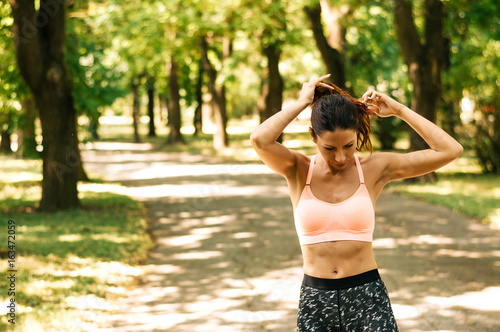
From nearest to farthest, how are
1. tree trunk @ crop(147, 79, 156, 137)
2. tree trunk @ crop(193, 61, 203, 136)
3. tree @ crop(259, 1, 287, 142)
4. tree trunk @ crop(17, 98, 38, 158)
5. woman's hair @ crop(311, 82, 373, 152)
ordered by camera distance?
woman's hair @ crop(311, 82, 373, 152), tree trunk @ crop(17, 98, 38, 158), tree @ crop(259, 1, 287, 142), tree trunk @ crop(147, 79, 156, 137), tree trunk @ crop(193, 61, 203, 136)

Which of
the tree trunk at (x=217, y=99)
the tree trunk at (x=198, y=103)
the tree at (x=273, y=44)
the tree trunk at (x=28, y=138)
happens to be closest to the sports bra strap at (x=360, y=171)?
the tree trunk at (x=28, y=138)

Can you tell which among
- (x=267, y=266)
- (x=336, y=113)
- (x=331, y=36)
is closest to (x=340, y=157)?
(x=336, y=113)

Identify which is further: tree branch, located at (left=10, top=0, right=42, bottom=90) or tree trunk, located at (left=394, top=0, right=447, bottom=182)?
tree trunk, located at (left=394, top=0, right=447, bottom=182)

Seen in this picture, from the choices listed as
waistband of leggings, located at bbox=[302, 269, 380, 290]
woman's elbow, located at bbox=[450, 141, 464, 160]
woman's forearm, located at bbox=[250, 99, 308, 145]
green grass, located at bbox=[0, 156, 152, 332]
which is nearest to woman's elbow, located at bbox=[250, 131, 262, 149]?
woman's forearm, located at bbox=[250, 99, 308, 145]

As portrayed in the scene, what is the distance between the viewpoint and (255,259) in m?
9.27

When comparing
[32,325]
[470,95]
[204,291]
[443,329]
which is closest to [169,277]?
[204,291]

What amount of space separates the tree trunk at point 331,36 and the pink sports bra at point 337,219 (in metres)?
16.5

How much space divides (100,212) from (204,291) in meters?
6.00

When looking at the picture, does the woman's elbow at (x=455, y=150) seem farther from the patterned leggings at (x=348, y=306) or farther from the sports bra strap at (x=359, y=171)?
the patterned leggings at (x=348, y=306)

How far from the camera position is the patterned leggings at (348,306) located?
304cm

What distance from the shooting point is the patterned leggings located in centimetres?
304

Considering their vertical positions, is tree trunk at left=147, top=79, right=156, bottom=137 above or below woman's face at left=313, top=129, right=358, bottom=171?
above

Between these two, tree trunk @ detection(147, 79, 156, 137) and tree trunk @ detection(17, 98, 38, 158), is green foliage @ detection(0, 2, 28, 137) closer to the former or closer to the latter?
tree trunk @ detection(17, 98, 38, 158)

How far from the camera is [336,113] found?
9.71ft
